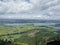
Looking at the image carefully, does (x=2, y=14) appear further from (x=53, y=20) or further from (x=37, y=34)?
(x=53, y=20)

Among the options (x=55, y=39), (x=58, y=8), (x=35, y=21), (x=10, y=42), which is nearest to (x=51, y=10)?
(x=58, y=8)

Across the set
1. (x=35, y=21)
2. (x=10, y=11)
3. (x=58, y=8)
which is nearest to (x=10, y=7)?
(x=10, y=11)

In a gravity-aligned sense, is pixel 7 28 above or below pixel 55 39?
above

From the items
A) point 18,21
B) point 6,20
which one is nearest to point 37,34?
point 18,21

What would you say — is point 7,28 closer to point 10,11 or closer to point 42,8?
point 10,11

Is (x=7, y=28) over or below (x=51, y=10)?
below

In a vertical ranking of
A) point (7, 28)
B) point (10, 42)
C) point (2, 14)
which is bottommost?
point (10, 42)
